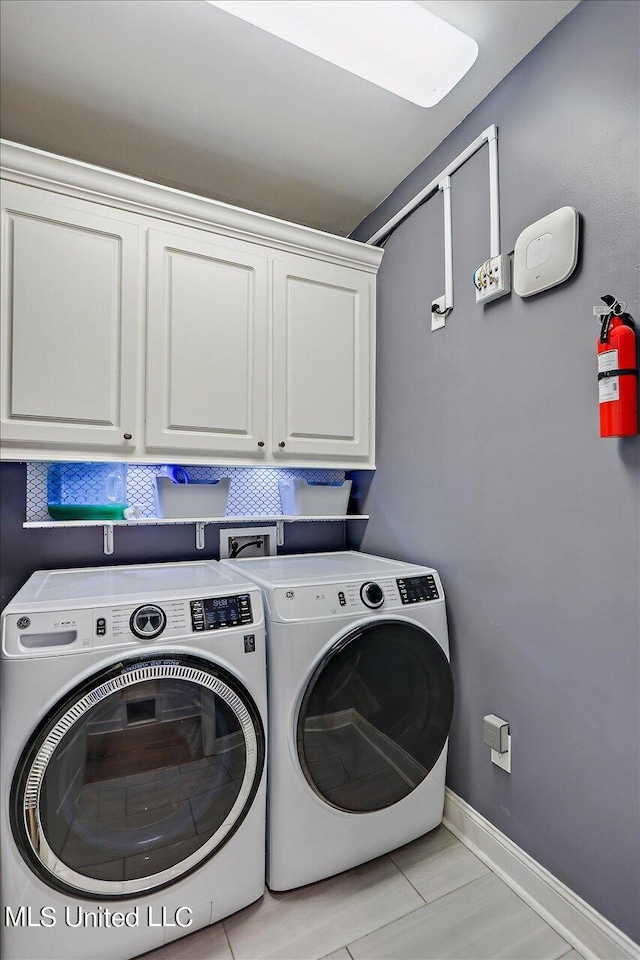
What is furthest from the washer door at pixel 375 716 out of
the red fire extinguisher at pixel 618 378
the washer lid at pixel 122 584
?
the red fire extinguisher at pixel 618 378

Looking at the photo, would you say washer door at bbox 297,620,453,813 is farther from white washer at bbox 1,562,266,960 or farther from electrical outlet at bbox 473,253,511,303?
electrical outlet at bbox 473,253,511,303

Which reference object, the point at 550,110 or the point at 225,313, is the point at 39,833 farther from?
the point at 550,110

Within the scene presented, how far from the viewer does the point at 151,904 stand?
1.28 m

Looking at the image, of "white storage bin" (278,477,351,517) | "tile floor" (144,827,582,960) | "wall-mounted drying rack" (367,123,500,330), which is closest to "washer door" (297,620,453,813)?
"tile floor" (144,827,582,960)

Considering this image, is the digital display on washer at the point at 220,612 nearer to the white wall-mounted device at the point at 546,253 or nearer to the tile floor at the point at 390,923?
the tile floor at the point at 390,923

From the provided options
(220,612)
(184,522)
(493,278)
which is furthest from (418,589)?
(493,278)

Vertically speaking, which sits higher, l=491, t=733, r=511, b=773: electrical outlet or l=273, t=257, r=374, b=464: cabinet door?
l=273, t=257, r=374, b=464: cabinet door

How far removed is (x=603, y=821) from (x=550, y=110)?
1.99 m

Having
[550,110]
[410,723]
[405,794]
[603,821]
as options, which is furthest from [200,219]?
[603,821]

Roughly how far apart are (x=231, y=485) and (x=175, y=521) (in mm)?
383

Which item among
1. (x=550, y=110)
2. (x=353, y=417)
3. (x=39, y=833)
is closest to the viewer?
(x=39, y=833)

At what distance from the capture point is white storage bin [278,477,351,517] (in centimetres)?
219

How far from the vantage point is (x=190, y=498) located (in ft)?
6.36

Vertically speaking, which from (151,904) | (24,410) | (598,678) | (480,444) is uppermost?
(24,410)
